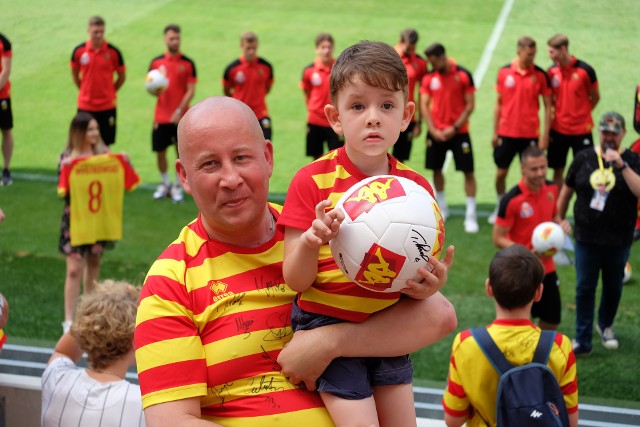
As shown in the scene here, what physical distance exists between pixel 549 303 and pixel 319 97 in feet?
20.5

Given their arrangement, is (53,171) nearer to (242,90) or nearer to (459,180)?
(242,90)

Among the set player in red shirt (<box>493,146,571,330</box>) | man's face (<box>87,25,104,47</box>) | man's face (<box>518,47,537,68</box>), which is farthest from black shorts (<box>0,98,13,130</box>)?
player in red shirt (<box>493,146,571,330</box>)

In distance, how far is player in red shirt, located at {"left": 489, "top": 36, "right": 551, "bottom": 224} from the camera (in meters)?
11.7

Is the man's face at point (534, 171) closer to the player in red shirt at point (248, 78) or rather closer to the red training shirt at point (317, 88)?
the red training shirt at point (317, 88)

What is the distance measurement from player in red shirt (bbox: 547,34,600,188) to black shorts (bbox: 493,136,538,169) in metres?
0.39

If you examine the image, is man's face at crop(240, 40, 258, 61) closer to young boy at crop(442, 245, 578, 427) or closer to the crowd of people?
young boy at crop(442, 245, 578, 427)

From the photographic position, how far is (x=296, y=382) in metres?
2.72

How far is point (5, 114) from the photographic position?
13.1 metres

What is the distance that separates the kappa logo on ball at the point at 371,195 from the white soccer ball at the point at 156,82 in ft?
31.6

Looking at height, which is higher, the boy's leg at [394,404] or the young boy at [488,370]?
the boy's leg at [394,404]

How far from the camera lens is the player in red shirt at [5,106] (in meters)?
12.6

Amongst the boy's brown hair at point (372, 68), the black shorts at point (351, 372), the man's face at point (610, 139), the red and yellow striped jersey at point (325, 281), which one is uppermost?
the boy's brown hair at point (372, 68)

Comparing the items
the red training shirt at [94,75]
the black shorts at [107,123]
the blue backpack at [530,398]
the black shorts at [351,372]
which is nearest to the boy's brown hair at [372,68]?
the black shorts at [351,372]

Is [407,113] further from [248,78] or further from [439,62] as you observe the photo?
[248,78]
